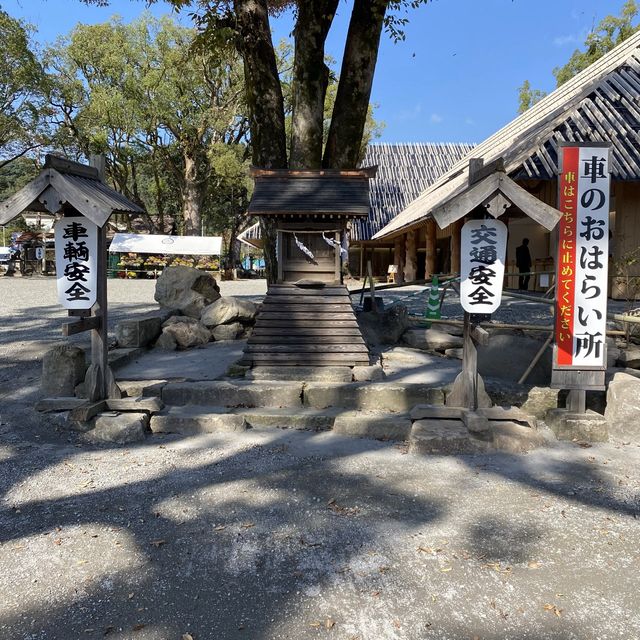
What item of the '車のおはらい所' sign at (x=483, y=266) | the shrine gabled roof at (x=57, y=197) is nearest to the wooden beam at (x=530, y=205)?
the '車のおはらい所' sign at (x=483, y=266)

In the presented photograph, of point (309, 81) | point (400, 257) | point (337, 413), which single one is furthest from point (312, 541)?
point (400, 257)

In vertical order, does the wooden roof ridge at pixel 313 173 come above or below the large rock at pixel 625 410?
above

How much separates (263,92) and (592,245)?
5.57 m

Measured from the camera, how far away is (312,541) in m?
3.13

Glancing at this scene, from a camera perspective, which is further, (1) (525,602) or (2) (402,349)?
(2) (402,349)

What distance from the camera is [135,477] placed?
4.07 metres

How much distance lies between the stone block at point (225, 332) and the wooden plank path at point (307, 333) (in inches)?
96.8

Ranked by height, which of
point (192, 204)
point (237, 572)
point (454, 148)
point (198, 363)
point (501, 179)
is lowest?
point (237, 572)

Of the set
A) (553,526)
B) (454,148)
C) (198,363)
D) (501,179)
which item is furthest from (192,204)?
(553,526)

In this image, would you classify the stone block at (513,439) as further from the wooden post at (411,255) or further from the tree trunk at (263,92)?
the wooden post at (411,255)

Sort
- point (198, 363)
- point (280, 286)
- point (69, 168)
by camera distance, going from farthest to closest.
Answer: point (198, 363), point (280, 286), point (69, 168)

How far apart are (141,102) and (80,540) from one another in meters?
25.4

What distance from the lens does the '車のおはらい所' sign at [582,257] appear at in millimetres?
4766

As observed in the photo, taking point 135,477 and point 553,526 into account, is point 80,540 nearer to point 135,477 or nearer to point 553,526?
point 135,477
